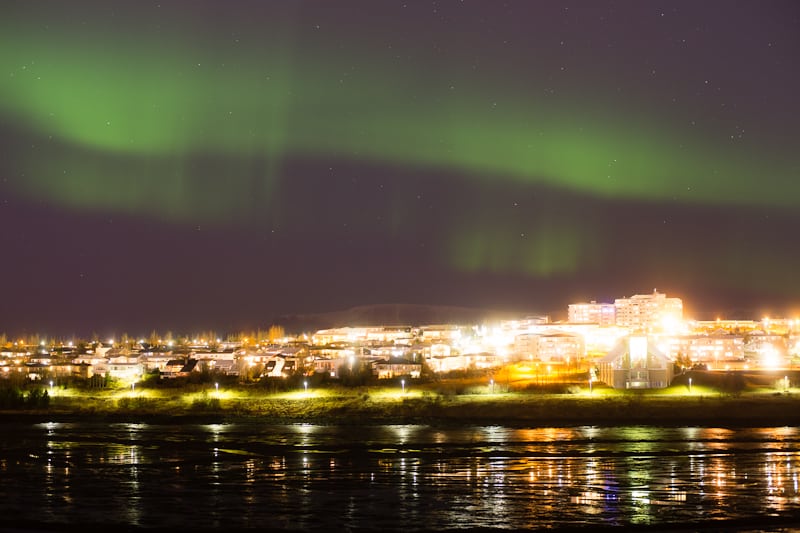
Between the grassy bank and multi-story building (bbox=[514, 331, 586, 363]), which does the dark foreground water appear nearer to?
the grassy bank

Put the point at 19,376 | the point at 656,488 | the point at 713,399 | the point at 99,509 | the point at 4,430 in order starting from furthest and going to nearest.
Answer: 1. the point at 19,376
2. the point at 713,399
3. the point at 4,430
4. the point at 656,488
5. the point at 99,509

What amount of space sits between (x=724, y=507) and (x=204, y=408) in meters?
29.3

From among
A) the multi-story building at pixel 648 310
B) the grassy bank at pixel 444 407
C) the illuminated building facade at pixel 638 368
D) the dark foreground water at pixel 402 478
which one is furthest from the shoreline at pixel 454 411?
the multi-story building at pixel 648 310

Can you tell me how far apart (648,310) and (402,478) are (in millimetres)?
133693

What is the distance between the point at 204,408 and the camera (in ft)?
142

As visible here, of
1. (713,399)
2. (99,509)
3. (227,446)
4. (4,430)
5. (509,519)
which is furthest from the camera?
(713,399)

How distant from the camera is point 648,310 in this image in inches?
5915

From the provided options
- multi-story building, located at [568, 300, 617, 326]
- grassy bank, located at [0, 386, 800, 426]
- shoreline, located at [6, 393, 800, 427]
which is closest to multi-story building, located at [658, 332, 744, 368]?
grassy bank, located at [0, 386, 800, 426]

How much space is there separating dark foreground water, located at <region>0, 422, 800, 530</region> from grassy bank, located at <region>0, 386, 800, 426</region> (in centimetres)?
491

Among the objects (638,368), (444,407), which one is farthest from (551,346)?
(444,407)

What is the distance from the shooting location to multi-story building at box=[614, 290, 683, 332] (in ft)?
482

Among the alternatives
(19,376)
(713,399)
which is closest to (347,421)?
(713,399)

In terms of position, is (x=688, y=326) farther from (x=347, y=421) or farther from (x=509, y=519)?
(x=509, y=519)

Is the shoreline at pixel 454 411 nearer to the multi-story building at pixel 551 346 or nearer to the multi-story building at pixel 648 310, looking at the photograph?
the multi-story building at pixel 551 346
